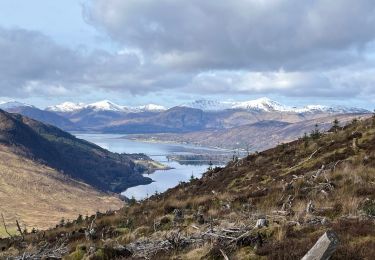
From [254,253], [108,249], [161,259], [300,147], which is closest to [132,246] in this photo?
[108,249]

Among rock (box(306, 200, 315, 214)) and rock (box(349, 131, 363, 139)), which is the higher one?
rock (box(349, 131, 363, 139))

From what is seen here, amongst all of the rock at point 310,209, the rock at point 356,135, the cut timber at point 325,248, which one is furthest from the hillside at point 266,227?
the rock at point 356,135

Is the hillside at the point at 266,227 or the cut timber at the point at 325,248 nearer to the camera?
the cut timber at the point at 325,248

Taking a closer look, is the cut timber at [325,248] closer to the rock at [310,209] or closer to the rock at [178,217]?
the rock at [310,209]

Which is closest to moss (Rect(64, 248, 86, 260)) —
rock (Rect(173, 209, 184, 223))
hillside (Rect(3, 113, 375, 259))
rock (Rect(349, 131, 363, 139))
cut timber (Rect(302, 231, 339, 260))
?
hillside (Rect(3, 113, 375, 259))

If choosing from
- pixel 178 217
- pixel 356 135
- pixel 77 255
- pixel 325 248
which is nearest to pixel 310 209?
pixel 178 217

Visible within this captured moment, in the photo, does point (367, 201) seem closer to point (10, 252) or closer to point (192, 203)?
point (192, 203)

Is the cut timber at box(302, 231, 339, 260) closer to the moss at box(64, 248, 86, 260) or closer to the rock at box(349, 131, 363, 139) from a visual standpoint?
the moss at box(64, 248, 86, 260)

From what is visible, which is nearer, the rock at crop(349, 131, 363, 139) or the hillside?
the hillside

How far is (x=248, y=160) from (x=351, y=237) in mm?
36201

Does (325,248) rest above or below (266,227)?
above

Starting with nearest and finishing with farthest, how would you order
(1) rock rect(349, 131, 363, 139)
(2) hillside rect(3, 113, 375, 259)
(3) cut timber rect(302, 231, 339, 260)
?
(3) cut timber rect(302, 231, 339, 260), (2) hillside rect(3, 113, 375, 259), (1) rock rect(349, 131, 363, 139)

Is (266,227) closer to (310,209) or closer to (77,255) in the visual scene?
(310,209)

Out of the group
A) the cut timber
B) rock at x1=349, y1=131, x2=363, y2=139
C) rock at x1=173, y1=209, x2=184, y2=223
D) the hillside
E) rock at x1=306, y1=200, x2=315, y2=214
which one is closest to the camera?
the cut timber
